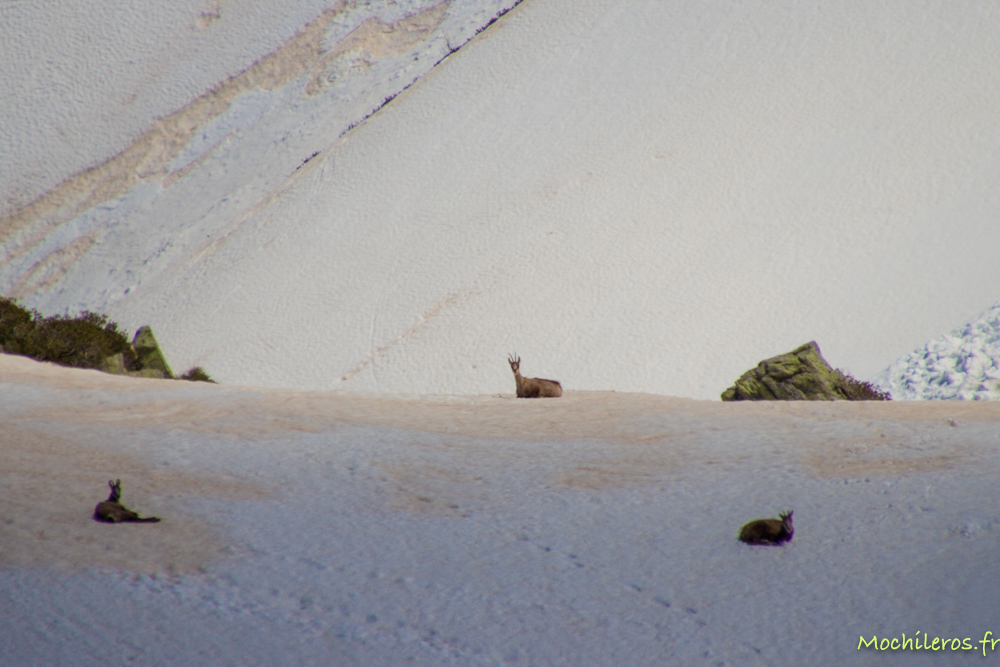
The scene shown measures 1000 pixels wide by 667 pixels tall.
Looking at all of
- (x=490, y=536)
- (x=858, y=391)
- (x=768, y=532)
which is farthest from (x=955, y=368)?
(x=490, y=536)

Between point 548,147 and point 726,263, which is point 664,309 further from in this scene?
point 548,147

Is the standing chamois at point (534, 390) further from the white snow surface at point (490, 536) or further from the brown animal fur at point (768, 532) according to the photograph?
the brown animal fur at point (768, 532)

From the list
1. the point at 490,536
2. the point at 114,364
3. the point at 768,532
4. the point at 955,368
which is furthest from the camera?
the point at 955,368

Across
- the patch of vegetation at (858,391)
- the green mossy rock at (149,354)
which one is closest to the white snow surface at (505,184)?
the patch of vegetation at (858,391)

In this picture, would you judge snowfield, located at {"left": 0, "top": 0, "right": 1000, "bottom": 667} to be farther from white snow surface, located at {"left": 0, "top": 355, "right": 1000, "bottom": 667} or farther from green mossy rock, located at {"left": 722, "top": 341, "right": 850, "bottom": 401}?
green mossy rock, located at {"left": 722, "top": 341, "right": 850, "bottom": 401}

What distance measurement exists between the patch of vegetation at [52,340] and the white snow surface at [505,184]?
7.06 metres

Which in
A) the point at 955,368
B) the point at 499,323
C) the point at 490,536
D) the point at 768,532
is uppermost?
the point at 499,323

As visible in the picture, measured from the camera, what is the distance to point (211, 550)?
426 centimetres

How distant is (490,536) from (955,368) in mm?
11722

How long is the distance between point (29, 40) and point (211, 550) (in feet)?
109

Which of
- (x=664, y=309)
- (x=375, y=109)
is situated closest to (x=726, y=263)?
(x=664, y=309)

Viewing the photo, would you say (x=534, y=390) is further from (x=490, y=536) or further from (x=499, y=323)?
(x=499, y=323)

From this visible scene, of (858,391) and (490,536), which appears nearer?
(490,536)

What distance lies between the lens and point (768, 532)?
4.38m
